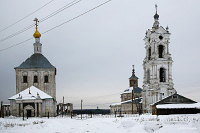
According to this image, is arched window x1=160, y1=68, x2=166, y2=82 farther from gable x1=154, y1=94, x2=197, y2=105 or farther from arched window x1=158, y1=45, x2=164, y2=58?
gable x1=154, y1=94, x2=197, y2=105

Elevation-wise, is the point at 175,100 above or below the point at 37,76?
below

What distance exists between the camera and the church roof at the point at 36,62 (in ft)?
148

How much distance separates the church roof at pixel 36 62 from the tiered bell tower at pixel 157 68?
17.0 metres

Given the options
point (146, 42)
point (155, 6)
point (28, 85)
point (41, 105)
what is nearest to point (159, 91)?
point (146, 42)

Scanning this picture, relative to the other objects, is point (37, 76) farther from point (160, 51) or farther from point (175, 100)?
point (175, 100)

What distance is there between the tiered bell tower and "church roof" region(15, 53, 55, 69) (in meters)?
17.0

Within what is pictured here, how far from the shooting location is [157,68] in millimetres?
42938

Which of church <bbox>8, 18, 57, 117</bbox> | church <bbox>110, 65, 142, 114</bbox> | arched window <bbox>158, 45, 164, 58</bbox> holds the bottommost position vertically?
church <bbox>110, 65, 142, 114</bbox>

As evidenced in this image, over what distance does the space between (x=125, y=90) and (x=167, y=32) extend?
27559 mm

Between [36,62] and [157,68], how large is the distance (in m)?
20.9

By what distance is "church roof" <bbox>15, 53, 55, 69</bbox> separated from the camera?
45175mm

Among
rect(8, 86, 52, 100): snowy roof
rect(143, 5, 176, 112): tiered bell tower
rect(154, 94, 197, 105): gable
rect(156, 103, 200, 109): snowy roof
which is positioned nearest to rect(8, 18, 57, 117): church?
rect(8, 86, 52, 100): snowy roof

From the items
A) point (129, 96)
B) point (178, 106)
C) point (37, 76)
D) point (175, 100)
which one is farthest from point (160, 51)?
point (129, 96)

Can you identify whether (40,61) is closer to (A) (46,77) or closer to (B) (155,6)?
(A) (46,77)
